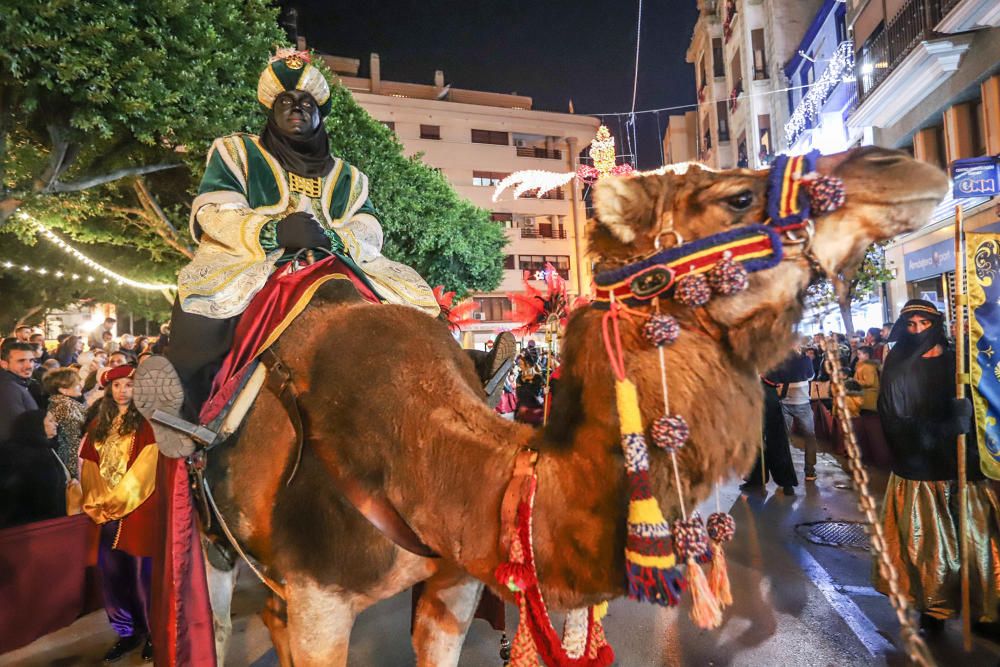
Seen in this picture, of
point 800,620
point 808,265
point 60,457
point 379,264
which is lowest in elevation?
point 800,620

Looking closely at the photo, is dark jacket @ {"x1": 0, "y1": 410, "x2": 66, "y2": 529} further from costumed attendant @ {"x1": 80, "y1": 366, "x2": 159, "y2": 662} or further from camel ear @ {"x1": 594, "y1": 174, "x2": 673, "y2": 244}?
camel ear @ {"x1": 594, "y1": 174, "x2": 673, "y2": 244}

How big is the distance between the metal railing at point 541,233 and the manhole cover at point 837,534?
40875mm

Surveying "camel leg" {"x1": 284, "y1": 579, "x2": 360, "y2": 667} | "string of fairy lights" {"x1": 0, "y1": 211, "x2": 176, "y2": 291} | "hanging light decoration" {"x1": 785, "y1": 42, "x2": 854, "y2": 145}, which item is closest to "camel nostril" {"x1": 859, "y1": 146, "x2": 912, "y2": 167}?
"camel leg" {"x1": 284, "y1": 579, "x2": 360, "y2": 667}

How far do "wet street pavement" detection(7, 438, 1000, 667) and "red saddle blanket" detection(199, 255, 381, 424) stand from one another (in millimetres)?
2771

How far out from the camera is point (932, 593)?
177 inches

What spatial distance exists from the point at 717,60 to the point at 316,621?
4444 centimetres

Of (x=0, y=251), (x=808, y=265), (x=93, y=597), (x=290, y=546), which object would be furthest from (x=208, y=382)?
(x=0, y=251)

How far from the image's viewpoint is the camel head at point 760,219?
1.51 meters

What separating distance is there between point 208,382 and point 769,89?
108 feet

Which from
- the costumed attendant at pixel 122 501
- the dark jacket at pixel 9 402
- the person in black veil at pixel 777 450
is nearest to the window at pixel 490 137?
the person in black veil at pixel 777 450

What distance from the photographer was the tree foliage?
8.84 metres

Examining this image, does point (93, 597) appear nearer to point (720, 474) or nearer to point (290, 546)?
point (290, 546)

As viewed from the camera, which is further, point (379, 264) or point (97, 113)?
point (97, 113)

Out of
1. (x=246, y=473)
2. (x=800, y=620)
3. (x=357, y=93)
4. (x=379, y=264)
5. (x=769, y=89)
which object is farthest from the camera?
(x=357, y=93)
